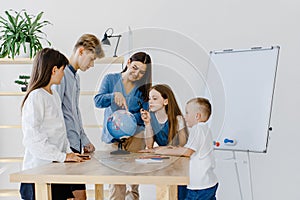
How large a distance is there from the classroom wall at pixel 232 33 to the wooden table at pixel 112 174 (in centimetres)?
→ 161

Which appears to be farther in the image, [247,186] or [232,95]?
[247,186]

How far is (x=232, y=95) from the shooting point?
9.53 ft

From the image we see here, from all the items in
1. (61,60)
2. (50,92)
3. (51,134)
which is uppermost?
(61,60)

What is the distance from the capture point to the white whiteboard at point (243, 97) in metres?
2.76

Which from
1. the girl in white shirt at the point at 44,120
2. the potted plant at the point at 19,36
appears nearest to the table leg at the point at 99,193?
the girl in white shirt at the point at 44,120

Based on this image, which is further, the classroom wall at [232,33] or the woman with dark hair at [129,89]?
the classroom wall at [232,33]

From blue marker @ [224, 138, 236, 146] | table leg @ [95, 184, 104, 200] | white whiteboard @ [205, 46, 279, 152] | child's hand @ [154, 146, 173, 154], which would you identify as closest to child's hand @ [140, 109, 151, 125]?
child's hand @ [154, 146, 173, 154]

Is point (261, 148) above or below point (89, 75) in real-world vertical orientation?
below

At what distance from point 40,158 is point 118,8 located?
176 centimetres

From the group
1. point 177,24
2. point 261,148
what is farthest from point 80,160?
point 177,24

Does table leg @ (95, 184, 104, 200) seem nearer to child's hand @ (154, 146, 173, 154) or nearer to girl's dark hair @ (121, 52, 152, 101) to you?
child's hand @ (154, 146, 173, 154)

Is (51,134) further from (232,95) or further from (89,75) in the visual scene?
(232,95)

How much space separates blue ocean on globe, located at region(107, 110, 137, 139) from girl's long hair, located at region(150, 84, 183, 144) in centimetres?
16

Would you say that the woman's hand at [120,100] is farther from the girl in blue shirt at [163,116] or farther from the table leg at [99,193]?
the table leg at [99,193]
